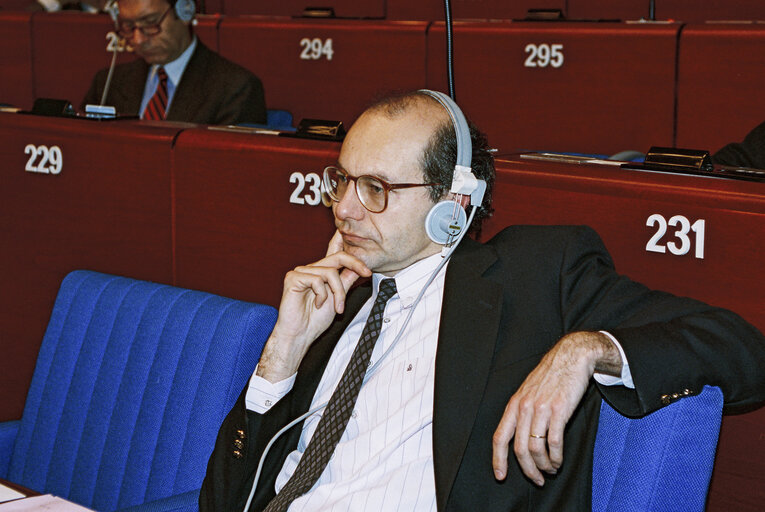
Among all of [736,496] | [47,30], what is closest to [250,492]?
[736,496]

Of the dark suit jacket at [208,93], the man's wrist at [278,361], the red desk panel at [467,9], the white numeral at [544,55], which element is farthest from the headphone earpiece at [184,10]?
the man's wrist at [278,361]

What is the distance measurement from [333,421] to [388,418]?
0.11 m

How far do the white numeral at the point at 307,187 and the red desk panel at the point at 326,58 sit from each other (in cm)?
172

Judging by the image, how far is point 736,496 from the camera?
1615mm

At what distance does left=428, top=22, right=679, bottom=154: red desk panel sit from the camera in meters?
3.32

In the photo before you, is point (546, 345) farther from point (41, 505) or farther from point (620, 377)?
point (41, 505)

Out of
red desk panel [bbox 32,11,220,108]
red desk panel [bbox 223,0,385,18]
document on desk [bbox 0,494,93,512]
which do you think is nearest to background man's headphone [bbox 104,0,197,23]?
red desk panel [bbox 32,11,220,108]

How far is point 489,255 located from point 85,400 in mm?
991

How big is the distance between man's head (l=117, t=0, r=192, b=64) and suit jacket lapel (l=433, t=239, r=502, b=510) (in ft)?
7.79

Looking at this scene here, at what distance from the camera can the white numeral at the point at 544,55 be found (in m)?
3.52

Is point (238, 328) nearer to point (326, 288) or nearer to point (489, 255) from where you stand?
point (326, 288)

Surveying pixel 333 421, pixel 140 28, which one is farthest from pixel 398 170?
pixel 140 28

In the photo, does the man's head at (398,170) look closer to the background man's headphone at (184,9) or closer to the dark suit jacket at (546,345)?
the dark suit jacket at (546,345)

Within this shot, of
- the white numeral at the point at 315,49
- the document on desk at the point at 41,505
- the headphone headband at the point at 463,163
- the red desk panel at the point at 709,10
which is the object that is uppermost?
the red desk panel at the point at 709,10
